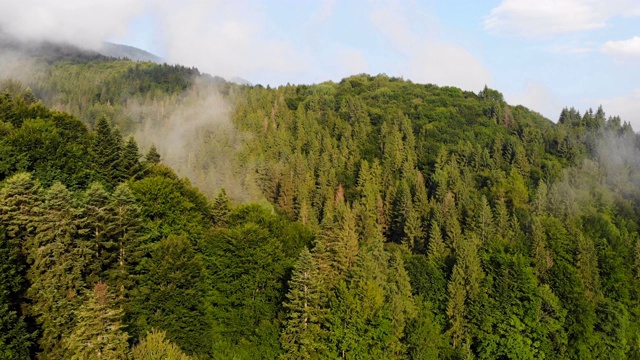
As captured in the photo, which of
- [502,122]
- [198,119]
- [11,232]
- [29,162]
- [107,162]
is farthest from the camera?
[502,122]

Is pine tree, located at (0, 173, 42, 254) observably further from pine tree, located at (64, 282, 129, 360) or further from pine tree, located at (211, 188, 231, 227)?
pine tree, located at (211, 188, 231, 227)

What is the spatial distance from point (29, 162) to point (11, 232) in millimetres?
15808

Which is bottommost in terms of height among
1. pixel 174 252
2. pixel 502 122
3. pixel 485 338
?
pixel 485 338

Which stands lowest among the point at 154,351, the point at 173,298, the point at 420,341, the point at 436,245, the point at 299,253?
the point at 420,341

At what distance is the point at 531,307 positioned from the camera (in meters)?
63.8

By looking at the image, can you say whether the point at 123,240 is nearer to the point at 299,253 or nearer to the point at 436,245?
the point at 299,253

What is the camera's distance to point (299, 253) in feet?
179

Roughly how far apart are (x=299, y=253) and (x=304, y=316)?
34.6 ft

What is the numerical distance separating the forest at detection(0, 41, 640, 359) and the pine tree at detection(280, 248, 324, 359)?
0.66 feet

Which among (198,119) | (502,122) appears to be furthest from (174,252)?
(502,122)

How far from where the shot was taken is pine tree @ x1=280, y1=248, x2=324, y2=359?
147ft

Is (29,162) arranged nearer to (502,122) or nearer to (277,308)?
(277,308)

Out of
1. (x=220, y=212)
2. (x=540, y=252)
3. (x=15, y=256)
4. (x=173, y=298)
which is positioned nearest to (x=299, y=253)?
(x=220, y=212)

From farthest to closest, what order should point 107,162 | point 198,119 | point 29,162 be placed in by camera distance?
point 198,119 < point 107,162 < point 29,162
